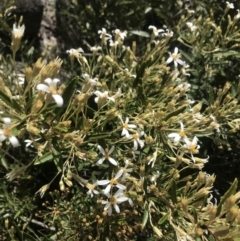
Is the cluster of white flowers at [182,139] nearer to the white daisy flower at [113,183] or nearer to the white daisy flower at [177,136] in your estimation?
the white daisy flower at [177,136]

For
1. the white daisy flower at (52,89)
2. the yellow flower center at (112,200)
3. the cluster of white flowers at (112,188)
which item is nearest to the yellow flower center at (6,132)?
the white daisy flower at (52,89)

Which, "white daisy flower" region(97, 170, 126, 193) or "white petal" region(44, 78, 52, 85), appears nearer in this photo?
"white petal" region(44, 78, 52, 85)

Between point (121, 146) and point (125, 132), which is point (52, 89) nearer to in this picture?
point (125, 132)

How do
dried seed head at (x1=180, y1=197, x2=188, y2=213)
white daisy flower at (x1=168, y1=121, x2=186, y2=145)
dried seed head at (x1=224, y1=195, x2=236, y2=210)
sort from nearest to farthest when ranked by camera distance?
dried seed head at (x1=224, y1=195, x2=236, y2=210) < dried seed head at (x1=180, y1=197, x2=188, y2=213) < white daisy flower at (x1=168, y1=121, x2=186, y2=145)

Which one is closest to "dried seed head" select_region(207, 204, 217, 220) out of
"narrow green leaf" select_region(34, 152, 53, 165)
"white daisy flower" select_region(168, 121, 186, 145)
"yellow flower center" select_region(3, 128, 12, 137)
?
"white daisy flower" select_region(168, 121, 186, 145)

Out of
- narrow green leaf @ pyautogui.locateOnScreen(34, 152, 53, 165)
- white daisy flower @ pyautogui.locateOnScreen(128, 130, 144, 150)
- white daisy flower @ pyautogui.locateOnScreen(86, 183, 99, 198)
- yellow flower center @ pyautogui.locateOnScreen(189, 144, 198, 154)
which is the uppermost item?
yellow flower center @ pyautogui.locateOnScreen(189, 144, 198, 154)

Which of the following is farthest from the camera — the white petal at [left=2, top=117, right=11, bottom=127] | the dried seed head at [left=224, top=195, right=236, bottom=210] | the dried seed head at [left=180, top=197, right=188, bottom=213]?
the dried seed head at [left=180, top=197, right=188, bottom=213]

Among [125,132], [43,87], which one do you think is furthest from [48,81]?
[125,132]

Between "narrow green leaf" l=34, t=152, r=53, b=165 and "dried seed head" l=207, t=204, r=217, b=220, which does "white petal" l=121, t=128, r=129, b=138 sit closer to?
"narrow green leaf" l=34, t=152, r=53, b=165

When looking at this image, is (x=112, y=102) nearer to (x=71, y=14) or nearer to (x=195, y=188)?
(x=195, y=188)
